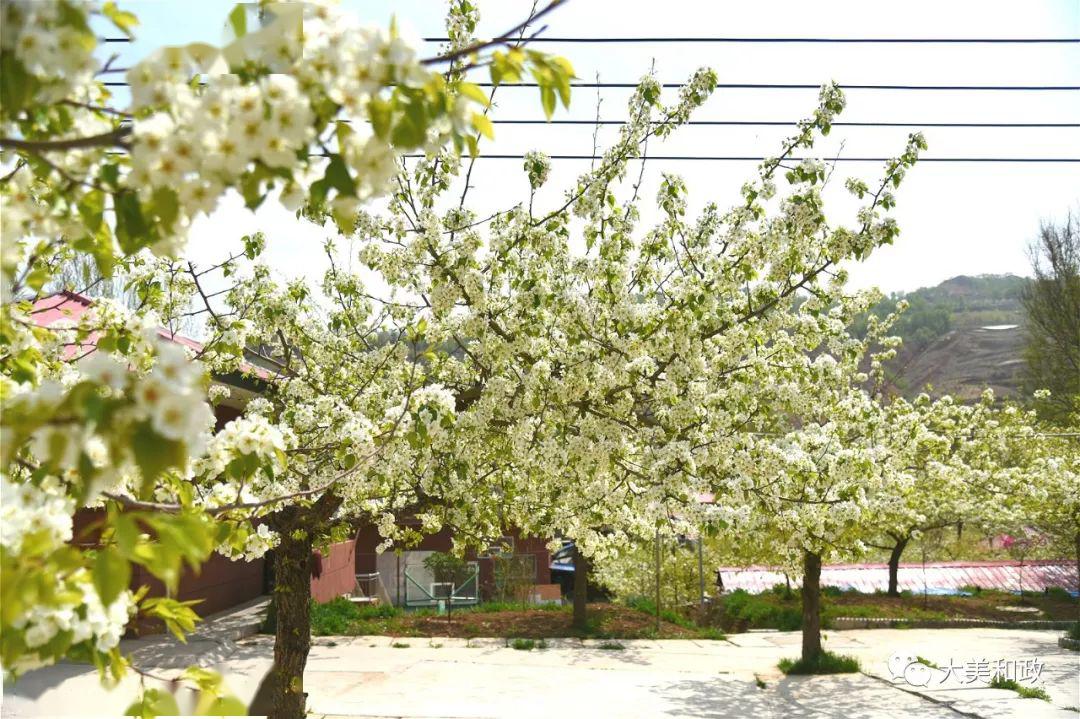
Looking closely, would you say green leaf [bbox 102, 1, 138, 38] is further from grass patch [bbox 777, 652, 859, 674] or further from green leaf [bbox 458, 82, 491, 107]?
grass patch [bbox 777, 652, 859, 674]

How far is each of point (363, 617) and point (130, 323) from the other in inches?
506

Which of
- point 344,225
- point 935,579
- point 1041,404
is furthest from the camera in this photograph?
point 1041,404

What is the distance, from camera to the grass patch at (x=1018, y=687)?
9836 mm

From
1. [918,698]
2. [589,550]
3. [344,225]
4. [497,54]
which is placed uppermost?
[497,54]

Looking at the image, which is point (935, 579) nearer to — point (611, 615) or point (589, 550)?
point (611, 615)

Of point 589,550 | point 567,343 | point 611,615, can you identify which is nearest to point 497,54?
point 567,343

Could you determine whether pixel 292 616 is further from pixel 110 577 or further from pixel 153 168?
pixel 153 168

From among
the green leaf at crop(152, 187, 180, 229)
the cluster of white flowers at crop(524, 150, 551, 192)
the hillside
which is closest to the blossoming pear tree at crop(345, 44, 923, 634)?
the cluster of white flowers at crop(524, 150, 551, 192)

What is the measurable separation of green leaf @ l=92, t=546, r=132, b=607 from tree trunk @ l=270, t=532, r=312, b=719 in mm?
5433

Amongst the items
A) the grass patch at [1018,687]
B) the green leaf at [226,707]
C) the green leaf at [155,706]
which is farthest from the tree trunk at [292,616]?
the grass patch at [1018,687]

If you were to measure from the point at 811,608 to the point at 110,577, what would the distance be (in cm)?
1155

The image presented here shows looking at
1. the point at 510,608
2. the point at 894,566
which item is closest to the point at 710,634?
the point at 510,608

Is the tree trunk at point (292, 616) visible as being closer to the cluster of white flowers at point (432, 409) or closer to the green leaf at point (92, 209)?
the cluster of white flowers at point (432, 409)

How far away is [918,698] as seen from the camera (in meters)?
10.2
